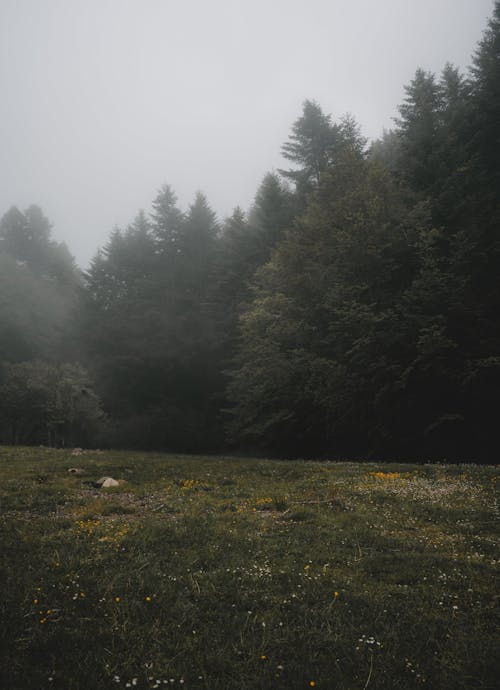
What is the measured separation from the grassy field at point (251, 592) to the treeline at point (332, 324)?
1191 centimetres

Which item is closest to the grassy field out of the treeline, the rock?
the rock

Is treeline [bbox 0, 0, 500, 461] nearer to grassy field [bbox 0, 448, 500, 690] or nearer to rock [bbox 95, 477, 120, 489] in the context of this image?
grassy field [bbox 0, 448, 500, 690]

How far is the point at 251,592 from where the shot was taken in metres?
5.51

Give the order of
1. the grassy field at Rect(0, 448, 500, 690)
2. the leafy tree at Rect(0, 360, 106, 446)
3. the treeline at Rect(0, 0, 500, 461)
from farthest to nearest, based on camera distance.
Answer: the leafy tree at Rect(0, 360, 106, 446)
the treeline at Rect(0, 0, 500, 461)
the grassy field at Rect(0, 448, 500, 690)

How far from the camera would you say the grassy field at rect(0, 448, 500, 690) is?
4.05m

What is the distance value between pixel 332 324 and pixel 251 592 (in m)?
20.6

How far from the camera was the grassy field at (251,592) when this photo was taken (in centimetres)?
405

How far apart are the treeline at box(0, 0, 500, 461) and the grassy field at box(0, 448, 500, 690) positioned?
11910 millimetres

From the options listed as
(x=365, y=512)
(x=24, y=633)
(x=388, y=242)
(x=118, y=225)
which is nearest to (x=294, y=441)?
(x=388, y=242)

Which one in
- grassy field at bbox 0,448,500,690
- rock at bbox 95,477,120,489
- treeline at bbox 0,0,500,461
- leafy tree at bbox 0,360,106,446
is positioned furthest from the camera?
leafy tree at bbox 0,360,106,446

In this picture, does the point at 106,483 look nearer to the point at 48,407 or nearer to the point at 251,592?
the point at 251,592

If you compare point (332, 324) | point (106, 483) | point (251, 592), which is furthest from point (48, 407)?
point (251, 592)

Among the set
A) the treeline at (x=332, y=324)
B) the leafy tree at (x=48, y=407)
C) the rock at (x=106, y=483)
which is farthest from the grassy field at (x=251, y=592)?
the leafy tree at (x=48, y=407)

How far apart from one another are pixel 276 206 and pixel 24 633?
39.6 meters
